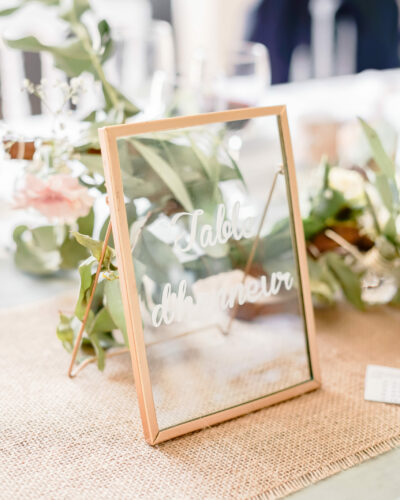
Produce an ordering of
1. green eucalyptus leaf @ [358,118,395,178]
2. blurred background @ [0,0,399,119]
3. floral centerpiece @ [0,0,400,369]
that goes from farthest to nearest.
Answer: blurred background @ [0,0,399,119] < green eucalyptus leaf @ [358,118,395,178] < floral centerpiece @ [0,0,400,369]

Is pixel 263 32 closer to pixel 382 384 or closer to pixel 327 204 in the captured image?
pixel 327 204

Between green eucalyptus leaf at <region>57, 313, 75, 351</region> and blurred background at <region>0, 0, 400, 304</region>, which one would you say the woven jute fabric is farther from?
blurred background at <region>0, 0, 400, 304</region>

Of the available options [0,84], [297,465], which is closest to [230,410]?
[297,465]

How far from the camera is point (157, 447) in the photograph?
0.63m

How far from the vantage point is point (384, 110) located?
6.50 ft

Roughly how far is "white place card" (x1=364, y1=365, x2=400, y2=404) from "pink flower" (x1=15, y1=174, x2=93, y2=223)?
43cm

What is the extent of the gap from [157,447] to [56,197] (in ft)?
1.15

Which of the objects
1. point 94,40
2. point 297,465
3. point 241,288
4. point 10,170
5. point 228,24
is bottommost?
point 297,465

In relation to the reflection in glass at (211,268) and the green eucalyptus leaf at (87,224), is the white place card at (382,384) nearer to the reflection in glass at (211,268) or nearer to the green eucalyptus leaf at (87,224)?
the reflection in glass at (211,268)

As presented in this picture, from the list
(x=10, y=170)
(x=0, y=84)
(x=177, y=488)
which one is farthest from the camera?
(x=0, y=84)

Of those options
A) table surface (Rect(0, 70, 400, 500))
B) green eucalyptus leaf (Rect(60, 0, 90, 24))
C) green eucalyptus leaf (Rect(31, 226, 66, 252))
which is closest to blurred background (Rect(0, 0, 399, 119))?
table surface (Rect(0, 70, 400, 500))

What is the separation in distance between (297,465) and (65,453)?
24 cm

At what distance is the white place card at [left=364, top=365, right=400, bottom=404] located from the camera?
71 cm

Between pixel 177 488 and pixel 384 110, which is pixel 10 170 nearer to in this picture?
pixel 177 488
